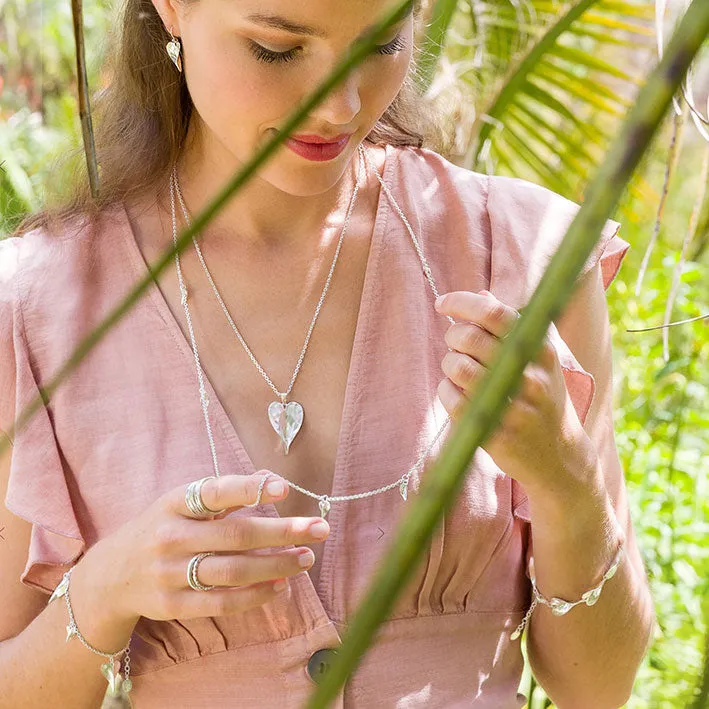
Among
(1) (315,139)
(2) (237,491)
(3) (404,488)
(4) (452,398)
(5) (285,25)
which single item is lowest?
(3) (404,488)

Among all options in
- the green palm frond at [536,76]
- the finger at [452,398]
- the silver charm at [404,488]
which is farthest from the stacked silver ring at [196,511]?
the green palm frond at [536,76]

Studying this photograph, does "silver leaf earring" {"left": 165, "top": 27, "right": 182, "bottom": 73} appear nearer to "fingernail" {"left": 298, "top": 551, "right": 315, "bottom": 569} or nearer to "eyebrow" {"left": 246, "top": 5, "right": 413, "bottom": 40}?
"eyebrow" {"left": 246, "top": 5, "right": 413, "bottom": 40}

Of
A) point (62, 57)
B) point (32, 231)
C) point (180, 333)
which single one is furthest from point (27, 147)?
point (180, 333)

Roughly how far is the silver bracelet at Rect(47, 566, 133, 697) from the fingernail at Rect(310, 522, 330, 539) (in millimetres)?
347

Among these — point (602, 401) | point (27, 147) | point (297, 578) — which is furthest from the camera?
point (27, 147)

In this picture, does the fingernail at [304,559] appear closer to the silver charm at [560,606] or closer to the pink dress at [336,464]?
the pink dress at [336,464]

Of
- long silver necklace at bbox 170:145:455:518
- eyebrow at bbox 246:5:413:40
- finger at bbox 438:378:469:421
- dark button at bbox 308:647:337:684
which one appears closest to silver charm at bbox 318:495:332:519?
long silver necklace at bbox 170:145:455:518

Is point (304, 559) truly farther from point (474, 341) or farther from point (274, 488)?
point (474, 341)

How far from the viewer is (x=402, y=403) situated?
3.97 ft

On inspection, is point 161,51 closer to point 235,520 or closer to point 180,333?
point 180,333

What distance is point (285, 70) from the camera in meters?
0.99

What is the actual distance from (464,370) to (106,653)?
537 mm

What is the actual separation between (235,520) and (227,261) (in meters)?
0.49

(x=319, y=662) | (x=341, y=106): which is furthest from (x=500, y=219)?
(x=319, y=662)
